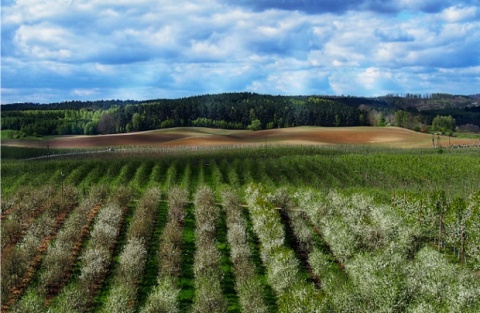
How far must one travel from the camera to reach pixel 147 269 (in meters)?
65.2

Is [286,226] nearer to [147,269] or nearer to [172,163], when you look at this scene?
[147,269]

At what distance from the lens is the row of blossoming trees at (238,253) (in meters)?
49.1

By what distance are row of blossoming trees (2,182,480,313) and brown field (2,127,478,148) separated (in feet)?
213

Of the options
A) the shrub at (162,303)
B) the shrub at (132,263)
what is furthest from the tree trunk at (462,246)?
the shrub at (132,263)

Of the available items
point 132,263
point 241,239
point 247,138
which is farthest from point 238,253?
point 247,138

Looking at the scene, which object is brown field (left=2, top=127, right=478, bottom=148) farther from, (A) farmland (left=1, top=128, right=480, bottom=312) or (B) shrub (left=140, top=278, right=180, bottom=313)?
(B) shrub (left=140, top=278, right=180, bottom=313)

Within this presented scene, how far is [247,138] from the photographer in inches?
7057

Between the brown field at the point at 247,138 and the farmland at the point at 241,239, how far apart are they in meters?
32.3

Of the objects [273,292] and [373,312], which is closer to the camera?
[373,312]

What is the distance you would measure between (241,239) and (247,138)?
110m

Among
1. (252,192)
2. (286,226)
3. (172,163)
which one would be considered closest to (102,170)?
(172,163)

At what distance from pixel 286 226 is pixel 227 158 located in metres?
54.5

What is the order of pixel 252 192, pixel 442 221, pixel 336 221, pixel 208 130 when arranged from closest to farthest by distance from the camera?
1. pixel 336 221
2. pixel 442 221
3. pixel 252 192
4. pixel 208 130

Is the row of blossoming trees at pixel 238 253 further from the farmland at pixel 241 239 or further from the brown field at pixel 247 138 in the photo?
the brown field at pixel 247 138
